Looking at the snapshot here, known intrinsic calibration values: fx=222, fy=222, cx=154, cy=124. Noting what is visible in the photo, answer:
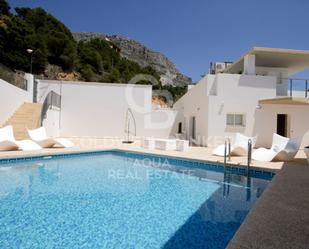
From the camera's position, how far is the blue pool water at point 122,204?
344 centimetres

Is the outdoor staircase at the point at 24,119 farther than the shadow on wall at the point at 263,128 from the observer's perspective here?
No

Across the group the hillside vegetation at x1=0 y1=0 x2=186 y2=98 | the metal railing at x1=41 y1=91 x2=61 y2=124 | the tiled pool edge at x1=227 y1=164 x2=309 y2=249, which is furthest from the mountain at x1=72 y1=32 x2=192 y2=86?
the tiled pool edge at x1=227 y1=164 x2=309 y2=249

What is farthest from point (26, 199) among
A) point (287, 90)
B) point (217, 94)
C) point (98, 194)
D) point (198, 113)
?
point (287, 90)

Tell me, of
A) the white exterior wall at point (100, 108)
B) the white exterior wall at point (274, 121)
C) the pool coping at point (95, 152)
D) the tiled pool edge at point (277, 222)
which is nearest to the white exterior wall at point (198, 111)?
the white exterior wall at point (100, 108)

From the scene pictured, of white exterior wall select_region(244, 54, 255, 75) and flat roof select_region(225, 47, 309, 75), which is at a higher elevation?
flat roof select_region(225, 47, 309, 75)

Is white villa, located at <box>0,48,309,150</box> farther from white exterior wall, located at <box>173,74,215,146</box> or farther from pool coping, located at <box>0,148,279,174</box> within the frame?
pool coping, located at <box>0,148,279,174</box>

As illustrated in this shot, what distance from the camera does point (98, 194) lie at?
5.48 m

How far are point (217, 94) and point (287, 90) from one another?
17.3 feet

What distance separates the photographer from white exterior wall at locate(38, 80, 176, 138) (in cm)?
1766

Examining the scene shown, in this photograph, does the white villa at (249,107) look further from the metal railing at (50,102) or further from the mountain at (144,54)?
the mountain at (144,54)

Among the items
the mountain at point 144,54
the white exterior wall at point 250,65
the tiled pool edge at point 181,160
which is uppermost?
the mountain at point 144,54

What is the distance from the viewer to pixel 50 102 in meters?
16.1

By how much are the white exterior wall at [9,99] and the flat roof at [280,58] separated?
15.0 m

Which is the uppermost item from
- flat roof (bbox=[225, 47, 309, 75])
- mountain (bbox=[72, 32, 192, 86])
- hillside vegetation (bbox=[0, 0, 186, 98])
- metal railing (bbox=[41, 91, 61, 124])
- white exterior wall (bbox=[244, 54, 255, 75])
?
mountain (bbox=[72, 32, 192, 86])
